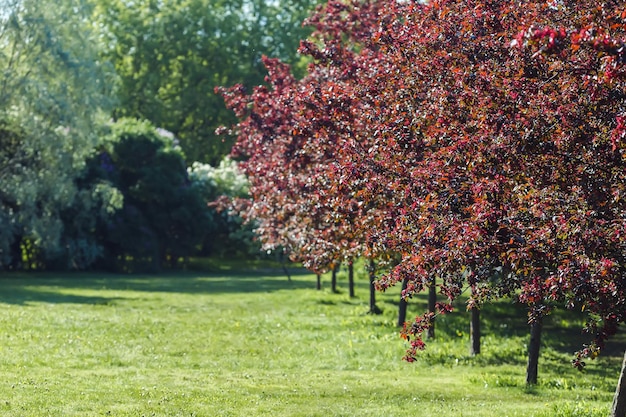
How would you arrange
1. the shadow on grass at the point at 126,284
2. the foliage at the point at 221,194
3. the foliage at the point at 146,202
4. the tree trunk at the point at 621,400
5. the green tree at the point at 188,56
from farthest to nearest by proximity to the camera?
1. the green tree at the point at 188,56
2. the foliage at the point at 221,194
3. the foliage at the point at 146,202
4. the shadow on grass at the point at 126,284
5. the tree trunk at the point at 621,400

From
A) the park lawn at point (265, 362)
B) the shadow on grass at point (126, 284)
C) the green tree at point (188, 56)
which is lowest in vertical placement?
the park lawn at point (265, 362)

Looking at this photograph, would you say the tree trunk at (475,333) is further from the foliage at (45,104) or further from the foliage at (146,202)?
the foliage at (146,202)

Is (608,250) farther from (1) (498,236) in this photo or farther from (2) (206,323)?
(2) (206,323)

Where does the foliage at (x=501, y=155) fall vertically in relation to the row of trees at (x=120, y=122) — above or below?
below

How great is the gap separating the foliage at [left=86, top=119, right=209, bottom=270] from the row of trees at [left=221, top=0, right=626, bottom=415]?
125 feet

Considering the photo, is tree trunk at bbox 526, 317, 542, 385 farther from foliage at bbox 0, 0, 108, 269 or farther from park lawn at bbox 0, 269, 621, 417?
foliage at bbox 0, 0, 108, 269

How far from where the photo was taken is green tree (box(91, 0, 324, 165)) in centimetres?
7244

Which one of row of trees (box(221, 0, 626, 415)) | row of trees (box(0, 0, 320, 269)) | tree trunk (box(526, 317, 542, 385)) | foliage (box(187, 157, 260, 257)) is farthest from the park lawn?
foliage (box(187, 157, 260, 257))

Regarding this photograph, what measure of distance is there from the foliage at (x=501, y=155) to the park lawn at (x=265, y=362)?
3253mm

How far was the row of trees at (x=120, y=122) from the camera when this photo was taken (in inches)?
1518

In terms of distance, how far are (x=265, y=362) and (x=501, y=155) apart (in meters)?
10.3

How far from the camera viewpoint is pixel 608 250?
9.06 meters

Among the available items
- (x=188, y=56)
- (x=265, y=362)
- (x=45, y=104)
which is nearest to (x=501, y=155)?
(x=265, y=362)

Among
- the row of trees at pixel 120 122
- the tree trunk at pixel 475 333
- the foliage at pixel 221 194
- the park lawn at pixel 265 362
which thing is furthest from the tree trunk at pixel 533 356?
the foliage at pixel 221 194
